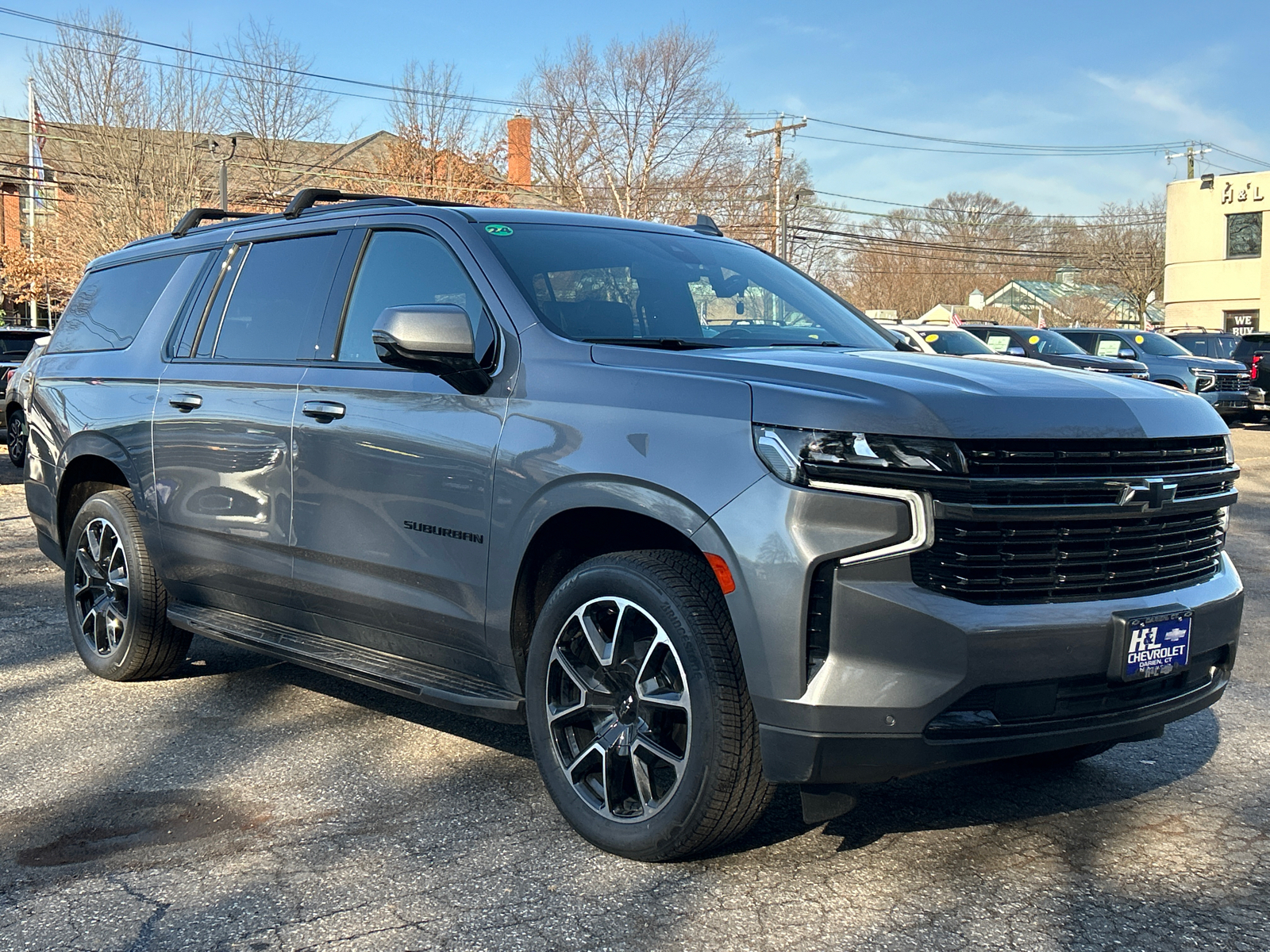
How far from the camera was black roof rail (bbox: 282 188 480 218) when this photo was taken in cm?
466

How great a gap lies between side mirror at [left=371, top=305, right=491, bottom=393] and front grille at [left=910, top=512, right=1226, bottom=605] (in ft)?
5.19

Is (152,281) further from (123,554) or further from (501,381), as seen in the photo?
(501,381)

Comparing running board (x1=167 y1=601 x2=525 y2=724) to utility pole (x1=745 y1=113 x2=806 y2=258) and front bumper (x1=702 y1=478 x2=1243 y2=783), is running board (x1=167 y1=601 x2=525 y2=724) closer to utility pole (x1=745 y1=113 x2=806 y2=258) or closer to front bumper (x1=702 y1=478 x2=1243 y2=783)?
front bumper (x1=702 y1=478 x2=1243 y2=783)

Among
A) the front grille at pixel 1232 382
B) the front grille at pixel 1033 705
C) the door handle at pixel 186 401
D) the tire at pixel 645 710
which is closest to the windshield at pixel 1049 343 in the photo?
the front grille at pixel 1232 382

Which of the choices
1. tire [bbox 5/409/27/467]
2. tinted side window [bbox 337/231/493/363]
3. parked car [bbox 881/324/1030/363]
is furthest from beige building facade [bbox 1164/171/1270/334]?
tinted side window [bbox 337/231/493/363]

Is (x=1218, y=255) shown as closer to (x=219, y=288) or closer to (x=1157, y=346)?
(x=1157, y=346)

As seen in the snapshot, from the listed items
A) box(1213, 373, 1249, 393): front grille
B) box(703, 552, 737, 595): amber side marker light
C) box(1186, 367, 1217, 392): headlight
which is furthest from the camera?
box(1213, 373, 1249, 393): front grille

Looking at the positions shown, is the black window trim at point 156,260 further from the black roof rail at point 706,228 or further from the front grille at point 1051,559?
the front grille at point 1051,559

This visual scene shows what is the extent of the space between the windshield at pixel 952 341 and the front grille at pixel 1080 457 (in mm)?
15655

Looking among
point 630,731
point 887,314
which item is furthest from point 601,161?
point 630,731

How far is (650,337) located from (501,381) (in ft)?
1.69

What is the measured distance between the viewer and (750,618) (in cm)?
320

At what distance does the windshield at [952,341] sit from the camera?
19086 millimetres

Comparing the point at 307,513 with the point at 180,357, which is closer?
the point at 307,513
